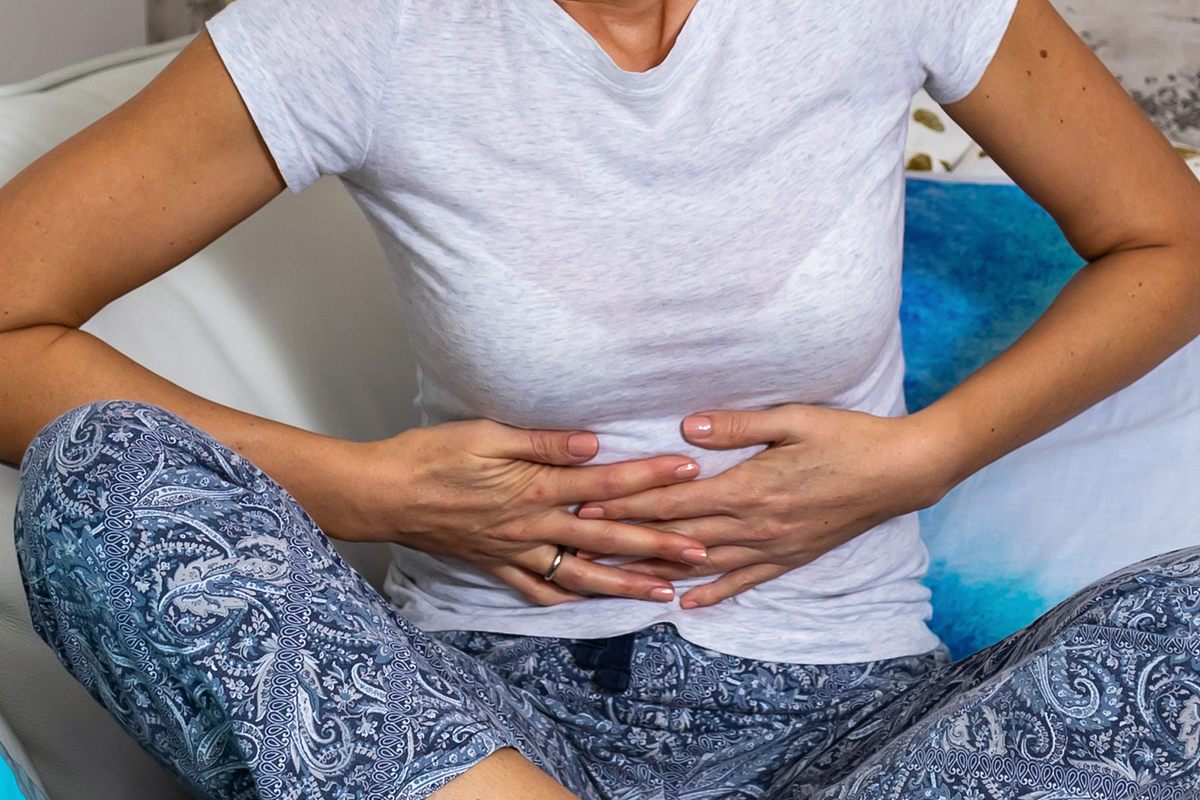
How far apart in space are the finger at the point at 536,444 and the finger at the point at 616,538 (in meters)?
0.04

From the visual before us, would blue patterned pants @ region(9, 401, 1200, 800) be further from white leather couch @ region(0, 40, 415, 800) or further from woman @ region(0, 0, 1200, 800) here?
white leather couch @ region(0, 40, 415, 800)

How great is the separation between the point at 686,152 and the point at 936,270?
0.50 m

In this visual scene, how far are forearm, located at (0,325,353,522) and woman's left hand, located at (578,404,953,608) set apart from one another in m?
0.19

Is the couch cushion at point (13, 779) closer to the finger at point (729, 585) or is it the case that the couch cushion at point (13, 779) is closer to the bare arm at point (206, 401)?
the bare arm at point (206, 401)

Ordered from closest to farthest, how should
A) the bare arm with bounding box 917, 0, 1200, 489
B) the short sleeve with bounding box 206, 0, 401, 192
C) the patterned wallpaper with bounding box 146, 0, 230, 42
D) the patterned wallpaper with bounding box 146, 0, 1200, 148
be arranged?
the short sleeve with bounding box 206, 0, 401, 192
the bare arm with bounding box 917, 0, 1200, 489
the patterned wallpaper with bounding box 146, 0, 1200, 148
the patterned wallpaper with bounding box 146, 0, 230, 42

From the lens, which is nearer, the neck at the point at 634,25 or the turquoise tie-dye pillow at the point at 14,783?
the turquoise tie-dye pillow at the point at 14,783

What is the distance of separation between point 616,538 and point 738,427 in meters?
0.11

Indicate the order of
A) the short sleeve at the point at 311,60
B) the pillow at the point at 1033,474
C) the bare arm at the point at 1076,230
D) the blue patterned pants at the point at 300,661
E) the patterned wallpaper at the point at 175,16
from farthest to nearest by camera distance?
the patterned wallpaper at the point at 175,16
the pillow at the point at 1033,474
the bare arm at the point at 1076,230
the short sleeve at the point at 311,60
the blue patterned pants at the point at 300,661

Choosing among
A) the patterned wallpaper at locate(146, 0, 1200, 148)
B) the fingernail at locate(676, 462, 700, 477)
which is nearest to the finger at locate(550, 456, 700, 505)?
the fingernail at locate(676, 462, 700, 477)

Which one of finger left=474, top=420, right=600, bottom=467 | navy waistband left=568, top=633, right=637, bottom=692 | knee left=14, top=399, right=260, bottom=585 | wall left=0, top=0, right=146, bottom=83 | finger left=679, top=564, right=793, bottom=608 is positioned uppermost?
wall left=0, top=0, right=146, bottom=83

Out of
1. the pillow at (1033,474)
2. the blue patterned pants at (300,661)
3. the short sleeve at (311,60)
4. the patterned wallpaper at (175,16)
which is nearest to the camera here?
the blue patterned pants at (300,661)

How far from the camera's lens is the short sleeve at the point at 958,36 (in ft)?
2.95

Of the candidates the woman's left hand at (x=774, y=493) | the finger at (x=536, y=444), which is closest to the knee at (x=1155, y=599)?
the woman's left hand at (x=774, y=493)

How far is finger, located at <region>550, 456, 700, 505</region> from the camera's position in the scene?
88 centimetres
